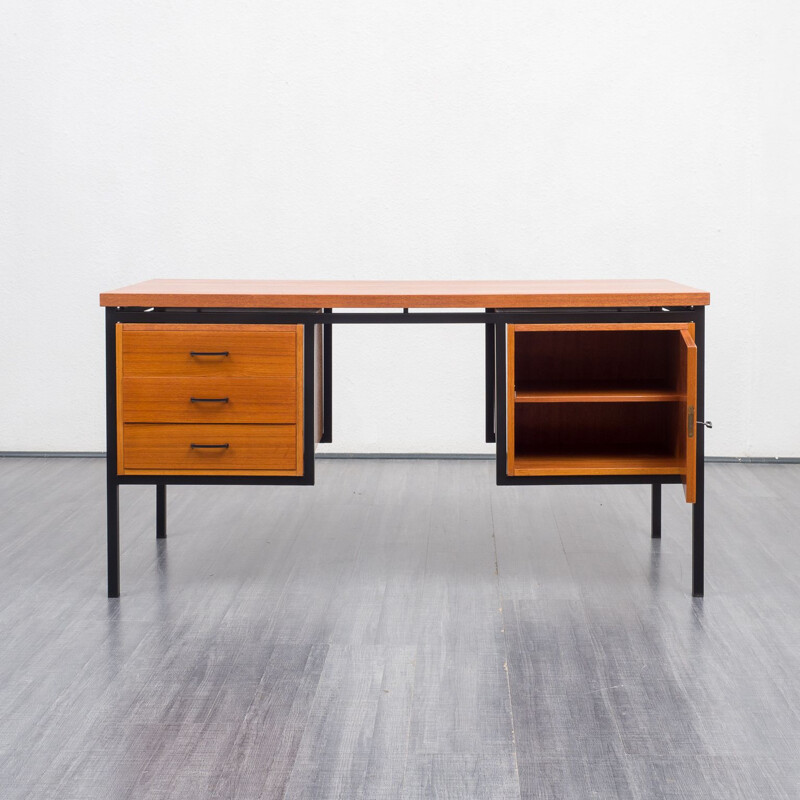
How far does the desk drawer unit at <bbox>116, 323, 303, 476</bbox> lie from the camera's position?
8.29 ft

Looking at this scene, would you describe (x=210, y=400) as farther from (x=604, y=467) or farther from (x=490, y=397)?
(x=604, y=467)

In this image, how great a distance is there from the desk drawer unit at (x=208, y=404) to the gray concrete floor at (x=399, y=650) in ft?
1.18

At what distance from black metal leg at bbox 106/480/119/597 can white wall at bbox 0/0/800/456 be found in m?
1.83

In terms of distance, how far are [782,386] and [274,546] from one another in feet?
7.97

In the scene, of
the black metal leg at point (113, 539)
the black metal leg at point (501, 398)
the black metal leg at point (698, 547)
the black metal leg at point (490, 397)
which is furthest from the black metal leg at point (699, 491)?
the black metal leg at point (113, 539)

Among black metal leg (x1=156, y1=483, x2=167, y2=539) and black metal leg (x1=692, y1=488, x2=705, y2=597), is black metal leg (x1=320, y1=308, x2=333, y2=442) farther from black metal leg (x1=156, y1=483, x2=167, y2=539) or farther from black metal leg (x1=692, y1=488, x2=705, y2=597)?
black metal leg (x1=692, y1=488, x2=705, y2=597)

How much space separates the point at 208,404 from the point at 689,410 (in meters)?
1.22

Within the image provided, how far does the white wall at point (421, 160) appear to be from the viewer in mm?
4120

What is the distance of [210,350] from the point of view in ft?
8.30

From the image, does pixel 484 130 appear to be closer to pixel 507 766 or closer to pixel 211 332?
pixel 211 332

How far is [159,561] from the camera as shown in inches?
114

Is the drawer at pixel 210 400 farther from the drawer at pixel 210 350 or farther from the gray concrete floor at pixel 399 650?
the gray concrete floor at pixel 399 650

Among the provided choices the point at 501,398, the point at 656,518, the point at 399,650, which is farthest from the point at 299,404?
the point at 656,518

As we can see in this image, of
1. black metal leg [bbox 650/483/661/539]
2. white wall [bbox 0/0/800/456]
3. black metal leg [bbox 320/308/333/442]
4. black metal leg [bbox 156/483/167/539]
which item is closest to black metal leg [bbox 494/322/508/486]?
black metal leg [bbox 320/308/333/442]
